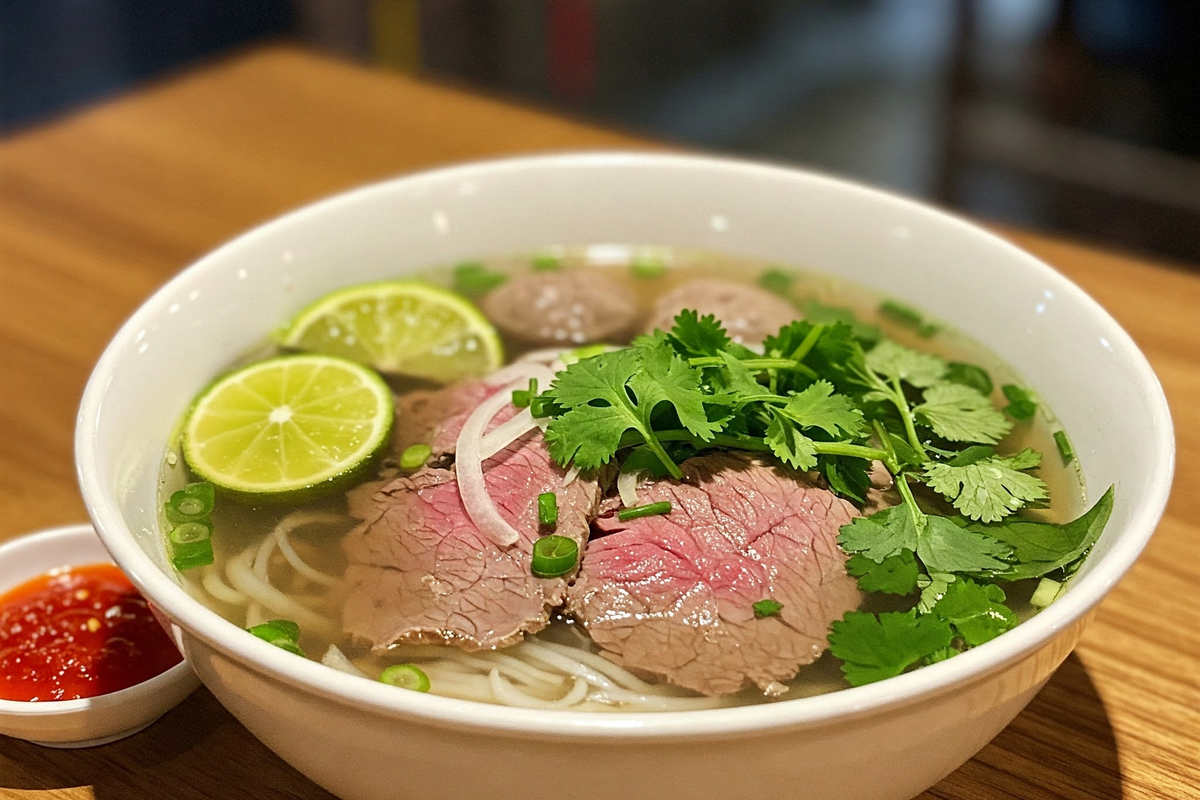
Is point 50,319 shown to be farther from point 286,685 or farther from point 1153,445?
point 1153,445

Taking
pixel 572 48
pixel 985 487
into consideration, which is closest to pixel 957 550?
pixel 985 487

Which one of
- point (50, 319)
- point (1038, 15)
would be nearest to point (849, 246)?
point (50, 319)

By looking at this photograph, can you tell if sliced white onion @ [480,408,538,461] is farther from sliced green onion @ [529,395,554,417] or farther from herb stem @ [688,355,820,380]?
herb stem @ [688,355,820,380]

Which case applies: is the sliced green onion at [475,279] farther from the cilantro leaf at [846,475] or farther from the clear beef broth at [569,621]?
the cilantro leaf at [846,475]

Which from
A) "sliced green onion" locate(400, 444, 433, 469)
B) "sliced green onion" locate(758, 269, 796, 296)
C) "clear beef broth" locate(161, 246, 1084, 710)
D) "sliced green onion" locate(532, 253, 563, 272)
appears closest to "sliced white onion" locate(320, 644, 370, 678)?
"clear beef broth" locate(161, 246, 1084, 710)

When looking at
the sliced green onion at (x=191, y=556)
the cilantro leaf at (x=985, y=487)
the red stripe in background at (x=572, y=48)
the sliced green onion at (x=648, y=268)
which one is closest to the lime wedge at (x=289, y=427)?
the sliced green onion at (x=191, y=556)

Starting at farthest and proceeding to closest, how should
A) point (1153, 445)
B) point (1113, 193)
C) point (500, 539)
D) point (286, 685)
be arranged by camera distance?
1. point (1113, 193)
2. point (500, 539)
3. point (1153, 445)
4. point (286, 685)
